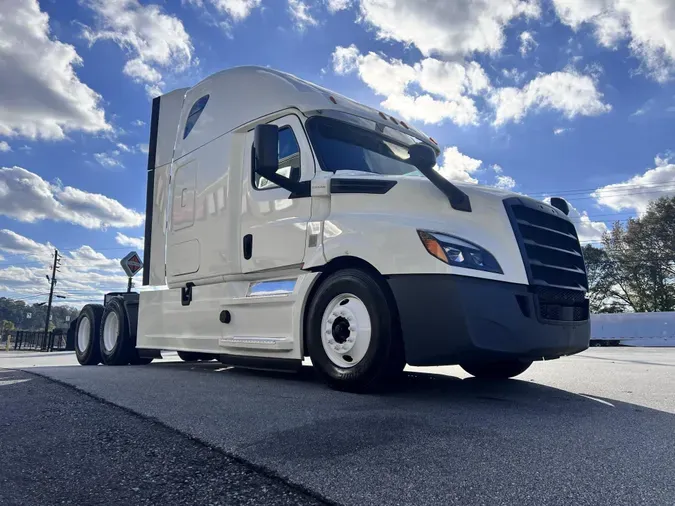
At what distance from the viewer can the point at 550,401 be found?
3.78 metres

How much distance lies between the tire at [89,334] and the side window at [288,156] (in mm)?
4570

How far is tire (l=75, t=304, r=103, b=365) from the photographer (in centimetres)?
782

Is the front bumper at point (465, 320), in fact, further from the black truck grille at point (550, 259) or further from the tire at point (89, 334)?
the tire at point (89, 334)

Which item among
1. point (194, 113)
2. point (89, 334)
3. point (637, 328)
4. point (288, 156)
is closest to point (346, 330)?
point (288, 156)

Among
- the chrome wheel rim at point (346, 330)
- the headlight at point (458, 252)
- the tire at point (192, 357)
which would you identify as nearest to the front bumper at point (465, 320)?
the headlight at point (458, 252)

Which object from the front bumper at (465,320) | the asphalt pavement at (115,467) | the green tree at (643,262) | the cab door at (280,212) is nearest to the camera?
the asphalt pavement at (115,467)

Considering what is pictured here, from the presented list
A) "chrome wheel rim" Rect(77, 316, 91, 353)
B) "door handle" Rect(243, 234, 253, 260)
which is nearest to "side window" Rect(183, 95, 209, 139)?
"door handle" Rect(243, 234, 253, 260)

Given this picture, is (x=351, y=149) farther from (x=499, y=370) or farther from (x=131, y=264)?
(x=131, y=264)

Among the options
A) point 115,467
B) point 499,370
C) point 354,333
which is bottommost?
point 115,467

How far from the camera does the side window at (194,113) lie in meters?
6.00

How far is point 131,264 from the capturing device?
33.6ft

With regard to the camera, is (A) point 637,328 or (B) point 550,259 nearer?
(B) point 550,259

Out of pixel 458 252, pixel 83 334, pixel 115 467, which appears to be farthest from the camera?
pixel 83 334

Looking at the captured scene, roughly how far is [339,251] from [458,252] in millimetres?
976
